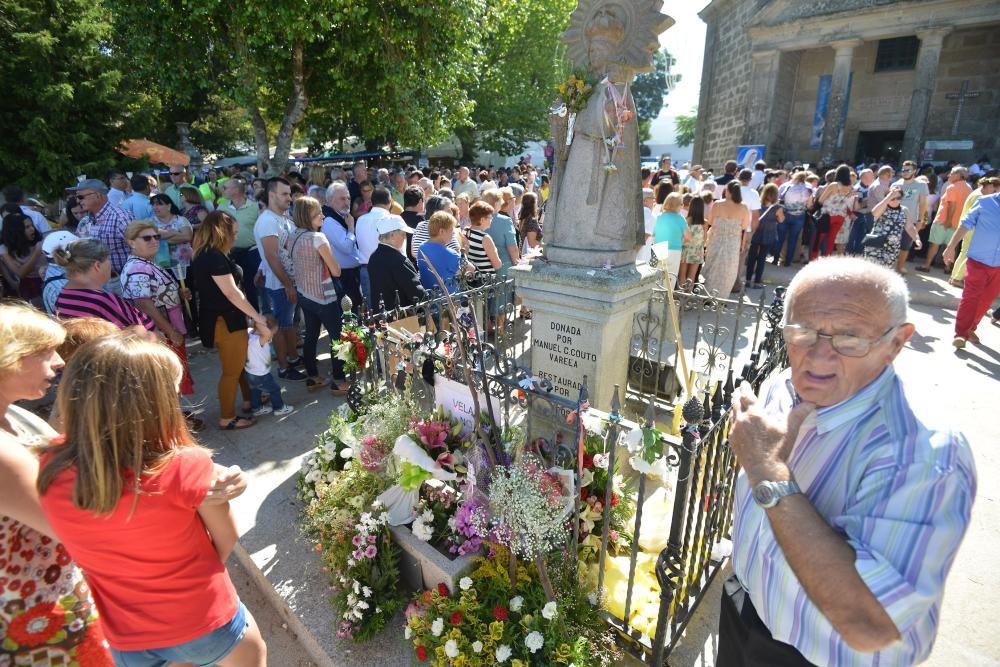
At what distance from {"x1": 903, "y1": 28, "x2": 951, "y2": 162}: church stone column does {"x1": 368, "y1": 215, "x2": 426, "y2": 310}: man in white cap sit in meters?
21.0

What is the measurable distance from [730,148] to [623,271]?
22172mm

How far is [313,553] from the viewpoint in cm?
323

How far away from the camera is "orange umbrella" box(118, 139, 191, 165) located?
59.9ft

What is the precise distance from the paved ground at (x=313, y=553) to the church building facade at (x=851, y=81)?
668 inches

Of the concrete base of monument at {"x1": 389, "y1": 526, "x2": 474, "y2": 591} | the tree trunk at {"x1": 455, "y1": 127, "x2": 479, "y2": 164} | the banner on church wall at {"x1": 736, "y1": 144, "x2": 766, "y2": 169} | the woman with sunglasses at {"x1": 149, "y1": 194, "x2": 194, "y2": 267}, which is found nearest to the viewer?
the concrete base of monument at {"x1": 389, "y1": 526, "x2": 474, "y2": 591}

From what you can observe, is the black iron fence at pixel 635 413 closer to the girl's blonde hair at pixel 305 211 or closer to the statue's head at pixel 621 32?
the girl's blonde hair at pixel 305 211

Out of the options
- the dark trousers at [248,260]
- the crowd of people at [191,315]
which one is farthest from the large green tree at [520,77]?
the dark trousers at [248,260]

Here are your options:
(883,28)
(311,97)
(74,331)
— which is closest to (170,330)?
(74,331)

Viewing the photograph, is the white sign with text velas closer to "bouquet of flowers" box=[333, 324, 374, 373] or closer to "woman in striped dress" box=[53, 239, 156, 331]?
"bouquet of flowers" box=[333, 324, 374, 373]

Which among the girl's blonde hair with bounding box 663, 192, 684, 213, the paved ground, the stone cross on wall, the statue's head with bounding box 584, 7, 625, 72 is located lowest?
the paved ground

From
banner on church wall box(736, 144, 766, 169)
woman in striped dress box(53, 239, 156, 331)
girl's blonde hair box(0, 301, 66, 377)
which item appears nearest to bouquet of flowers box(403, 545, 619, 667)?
girl's blonde hair box(0, 301, 66, 377)

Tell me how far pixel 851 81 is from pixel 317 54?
21.2 metres

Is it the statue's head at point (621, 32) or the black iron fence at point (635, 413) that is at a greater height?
the statue's head at point (621, 32)

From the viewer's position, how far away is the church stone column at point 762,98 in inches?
789
